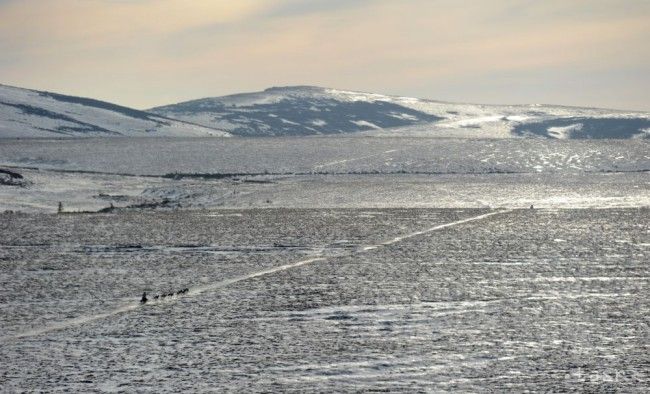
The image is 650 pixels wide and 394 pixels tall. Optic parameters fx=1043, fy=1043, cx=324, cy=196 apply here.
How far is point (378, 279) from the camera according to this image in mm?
20641

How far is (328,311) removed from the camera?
16.9 meters

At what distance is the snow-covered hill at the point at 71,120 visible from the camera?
155 meters

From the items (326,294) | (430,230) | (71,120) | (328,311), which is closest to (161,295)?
(326,294)

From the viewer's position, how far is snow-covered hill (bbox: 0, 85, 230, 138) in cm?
15462

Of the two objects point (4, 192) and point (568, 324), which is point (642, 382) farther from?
point (4, 192)

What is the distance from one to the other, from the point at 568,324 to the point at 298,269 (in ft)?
25.9

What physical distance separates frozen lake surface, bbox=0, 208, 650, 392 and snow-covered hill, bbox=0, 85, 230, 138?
395ft

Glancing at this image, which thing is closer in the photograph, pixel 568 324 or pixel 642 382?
pixel 642 382

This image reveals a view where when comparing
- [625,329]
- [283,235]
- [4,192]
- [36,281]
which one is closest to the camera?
[625,329]

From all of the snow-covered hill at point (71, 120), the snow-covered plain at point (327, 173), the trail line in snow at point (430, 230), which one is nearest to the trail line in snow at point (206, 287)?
the trail line in snow at point (430, 230)

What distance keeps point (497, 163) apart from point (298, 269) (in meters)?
60.5

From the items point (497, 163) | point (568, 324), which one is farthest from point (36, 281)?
point (497, 163)

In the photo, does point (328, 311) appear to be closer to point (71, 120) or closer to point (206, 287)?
point (206, 287)

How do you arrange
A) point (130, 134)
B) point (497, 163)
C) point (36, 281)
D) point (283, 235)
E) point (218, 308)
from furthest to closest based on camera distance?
point (130, 134), point (497, 163), point (283, 235), point (36, 281), point (218, 308)
